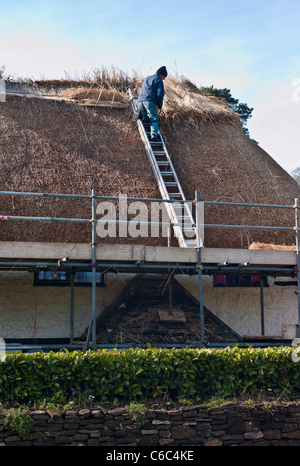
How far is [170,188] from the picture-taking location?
12.1 metres

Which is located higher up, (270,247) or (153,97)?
(153,97)

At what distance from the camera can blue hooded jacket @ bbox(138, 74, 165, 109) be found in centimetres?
1322

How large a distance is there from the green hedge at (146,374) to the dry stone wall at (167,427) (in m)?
0.35

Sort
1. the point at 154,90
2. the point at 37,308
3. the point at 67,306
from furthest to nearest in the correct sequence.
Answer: the point at 154,90
the point at 67,306
the point at 37,308

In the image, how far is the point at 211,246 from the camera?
440 inches

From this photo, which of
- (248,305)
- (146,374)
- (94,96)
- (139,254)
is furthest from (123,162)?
(146,374)

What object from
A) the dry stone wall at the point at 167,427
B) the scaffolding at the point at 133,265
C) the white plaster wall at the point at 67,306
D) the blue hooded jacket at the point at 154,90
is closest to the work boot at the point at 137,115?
the blue hooded jacket at the point at 154,90

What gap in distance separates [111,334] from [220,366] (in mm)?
2444

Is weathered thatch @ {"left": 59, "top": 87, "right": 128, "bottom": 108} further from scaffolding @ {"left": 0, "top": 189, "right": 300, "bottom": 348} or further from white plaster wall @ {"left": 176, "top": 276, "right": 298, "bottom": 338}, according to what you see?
white plaster wall @ {"left": 176, "top": 276, "right": 298, "bottom": 338}

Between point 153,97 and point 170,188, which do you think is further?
point 153,97

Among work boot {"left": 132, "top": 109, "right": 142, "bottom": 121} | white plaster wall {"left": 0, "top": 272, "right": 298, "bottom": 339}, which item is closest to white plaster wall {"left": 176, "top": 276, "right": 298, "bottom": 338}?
white plaster wall {"left": 0, "top": 272, "right": 298, "bottom": 339}

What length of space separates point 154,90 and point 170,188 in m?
2.50

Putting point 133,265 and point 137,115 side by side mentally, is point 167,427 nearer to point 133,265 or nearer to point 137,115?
point 133,265

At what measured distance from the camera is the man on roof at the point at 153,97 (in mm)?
13148
